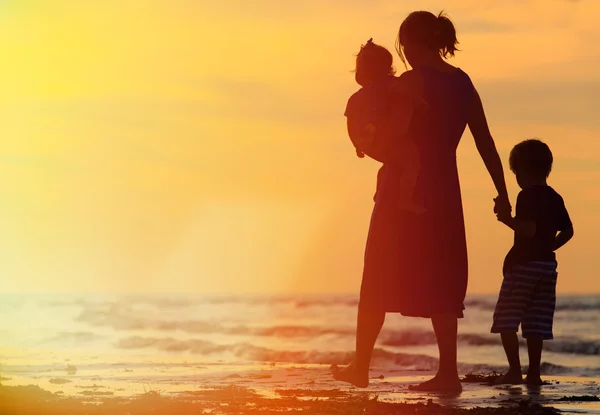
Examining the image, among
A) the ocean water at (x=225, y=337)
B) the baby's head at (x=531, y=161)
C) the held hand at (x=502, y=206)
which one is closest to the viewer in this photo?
the held hand at (x=502, y=206)

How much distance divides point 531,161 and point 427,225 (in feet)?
7.51

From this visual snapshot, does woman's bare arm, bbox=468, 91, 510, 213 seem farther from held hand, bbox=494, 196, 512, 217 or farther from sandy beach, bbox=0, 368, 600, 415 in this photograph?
sandy beach, bbox=0, 368, 600, 415

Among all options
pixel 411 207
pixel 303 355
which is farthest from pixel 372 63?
pixel 303 355

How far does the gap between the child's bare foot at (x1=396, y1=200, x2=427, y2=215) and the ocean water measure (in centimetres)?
466

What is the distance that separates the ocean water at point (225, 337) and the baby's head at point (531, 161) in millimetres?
4384

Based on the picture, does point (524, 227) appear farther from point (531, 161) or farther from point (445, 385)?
point (445, 385)

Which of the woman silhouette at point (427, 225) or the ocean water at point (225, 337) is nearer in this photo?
the woman silhouette at point (427, 225)

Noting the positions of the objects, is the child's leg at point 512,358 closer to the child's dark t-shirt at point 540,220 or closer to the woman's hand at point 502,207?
the child's dark t-shirt at point 540,220

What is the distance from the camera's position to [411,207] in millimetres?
7957

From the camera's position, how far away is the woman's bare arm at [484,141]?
328 inches

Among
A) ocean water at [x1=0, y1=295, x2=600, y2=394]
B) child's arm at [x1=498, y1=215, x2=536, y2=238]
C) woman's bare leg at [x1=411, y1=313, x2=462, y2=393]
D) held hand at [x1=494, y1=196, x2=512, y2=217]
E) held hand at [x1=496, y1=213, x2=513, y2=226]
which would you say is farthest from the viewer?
ocean water at [x1=0, y1=295, x2=600, y2=394]

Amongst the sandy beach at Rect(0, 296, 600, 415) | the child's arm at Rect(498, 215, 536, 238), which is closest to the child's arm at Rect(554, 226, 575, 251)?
the child's arm at Rect(498, 215, 536, 238)

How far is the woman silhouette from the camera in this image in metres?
8.02

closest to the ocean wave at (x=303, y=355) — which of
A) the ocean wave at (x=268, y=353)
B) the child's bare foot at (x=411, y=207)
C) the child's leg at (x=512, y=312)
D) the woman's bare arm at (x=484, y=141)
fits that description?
the ocean wave at (x=268, y=353)
